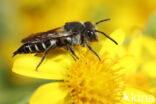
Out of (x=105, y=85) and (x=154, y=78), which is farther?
(x=154, y=78)

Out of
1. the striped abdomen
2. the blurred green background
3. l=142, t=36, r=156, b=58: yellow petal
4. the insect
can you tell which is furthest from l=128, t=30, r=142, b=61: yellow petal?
the striped abdomen

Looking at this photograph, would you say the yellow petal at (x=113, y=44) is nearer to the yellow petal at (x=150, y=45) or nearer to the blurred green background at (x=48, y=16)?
the yellow petal at (x=150, y=45)

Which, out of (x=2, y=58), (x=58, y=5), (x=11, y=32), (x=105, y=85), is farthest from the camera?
(x=58, y=5)

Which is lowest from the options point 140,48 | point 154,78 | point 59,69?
point 154,78

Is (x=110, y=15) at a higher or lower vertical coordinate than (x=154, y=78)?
higher

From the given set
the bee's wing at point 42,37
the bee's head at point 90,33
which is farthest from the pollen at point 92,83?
the bee's wing at point 42,37

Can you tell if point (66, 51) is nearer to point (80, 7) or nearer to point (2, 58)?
point (2, 58)

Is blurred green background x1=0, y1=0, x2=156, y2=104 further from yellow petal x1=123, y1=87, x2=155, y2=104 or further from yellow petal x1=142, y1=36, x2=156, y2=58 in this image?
yellow petal x1=123, y1=87, x2=155, y2=104

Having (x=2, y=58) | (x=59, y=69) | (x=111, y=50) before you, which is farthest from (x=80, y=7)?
(x=59, y=69)

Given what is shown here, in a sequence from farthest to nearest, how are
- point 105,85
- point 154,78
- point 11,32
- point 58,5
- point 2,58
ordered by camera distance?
point 58,5 < point 11,32 < point 2,58 < point 154,78 < point 105,85
